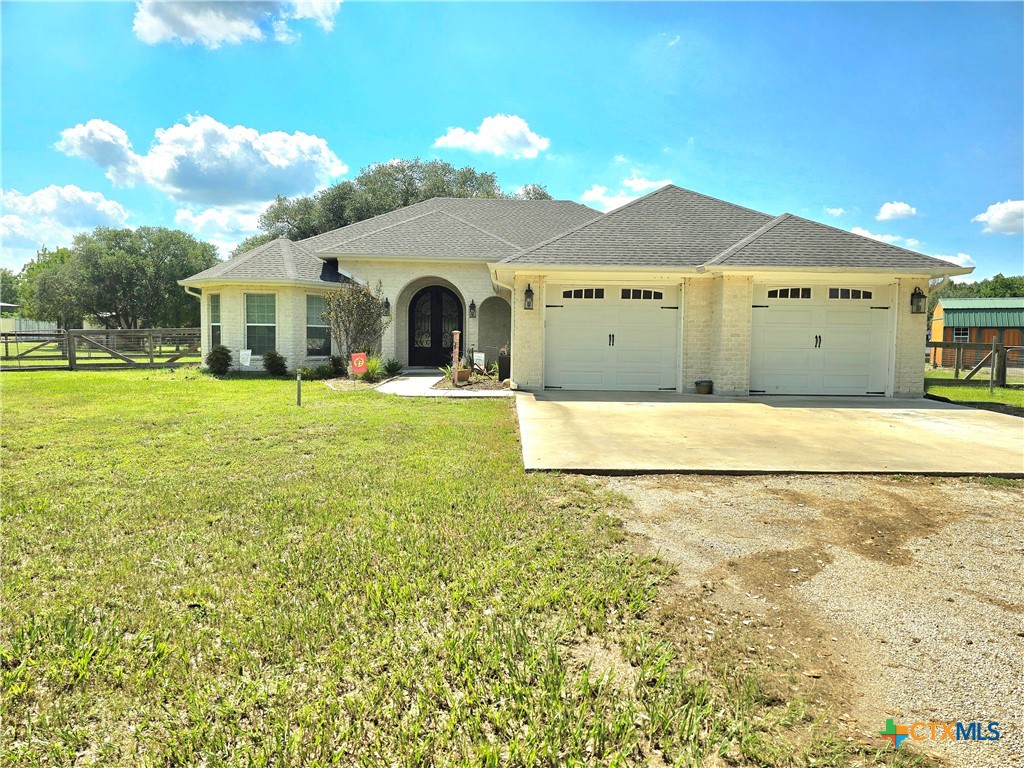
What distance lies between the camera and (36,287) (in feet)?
128

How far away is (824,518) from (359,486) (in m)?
4.08

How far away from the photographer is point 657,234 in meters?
13.4

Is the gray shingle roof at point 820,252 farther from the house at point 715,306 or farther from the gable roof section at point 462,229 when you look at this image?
the gable roof section at point 462,229

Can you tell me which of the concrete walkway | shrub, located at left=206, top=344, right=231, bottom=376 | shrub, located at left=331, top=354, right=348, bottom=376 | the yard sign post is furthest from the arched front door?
shrub, located at left=206, top=344, right=231, bottom=376

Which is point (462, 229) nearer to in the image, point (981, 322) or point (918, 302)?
point (918, 302)

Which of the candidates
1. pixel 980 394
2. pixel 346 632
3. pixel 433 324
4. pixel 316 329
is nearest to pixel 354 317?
pixel 316 329

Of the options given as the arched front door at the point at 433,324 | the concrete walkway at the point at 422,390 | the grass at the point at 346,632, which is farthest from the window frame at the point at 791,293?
the arched front door at the point at 433,324

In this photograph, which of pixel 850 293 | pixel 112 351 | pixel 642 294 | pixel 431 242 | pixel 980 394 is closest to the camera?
pixel 850 293

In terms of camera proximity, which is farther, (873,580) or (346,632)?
(873,580)

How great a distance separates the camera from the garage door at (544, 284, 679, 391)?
12.9 meters

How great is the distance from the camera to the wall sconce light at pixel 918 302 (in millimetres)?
11914

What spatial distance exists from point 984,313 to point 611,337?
1445 inches

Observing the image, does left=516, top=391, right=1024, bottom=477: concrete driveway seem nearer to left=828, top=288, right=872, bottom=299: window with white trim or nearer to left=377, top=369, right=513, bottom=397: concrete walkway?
left=377, top=369, right=513, bottom=397: concrete walkway

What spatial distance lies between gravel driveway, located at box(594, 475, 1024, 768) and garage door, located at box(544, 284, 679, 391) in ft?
24.5
